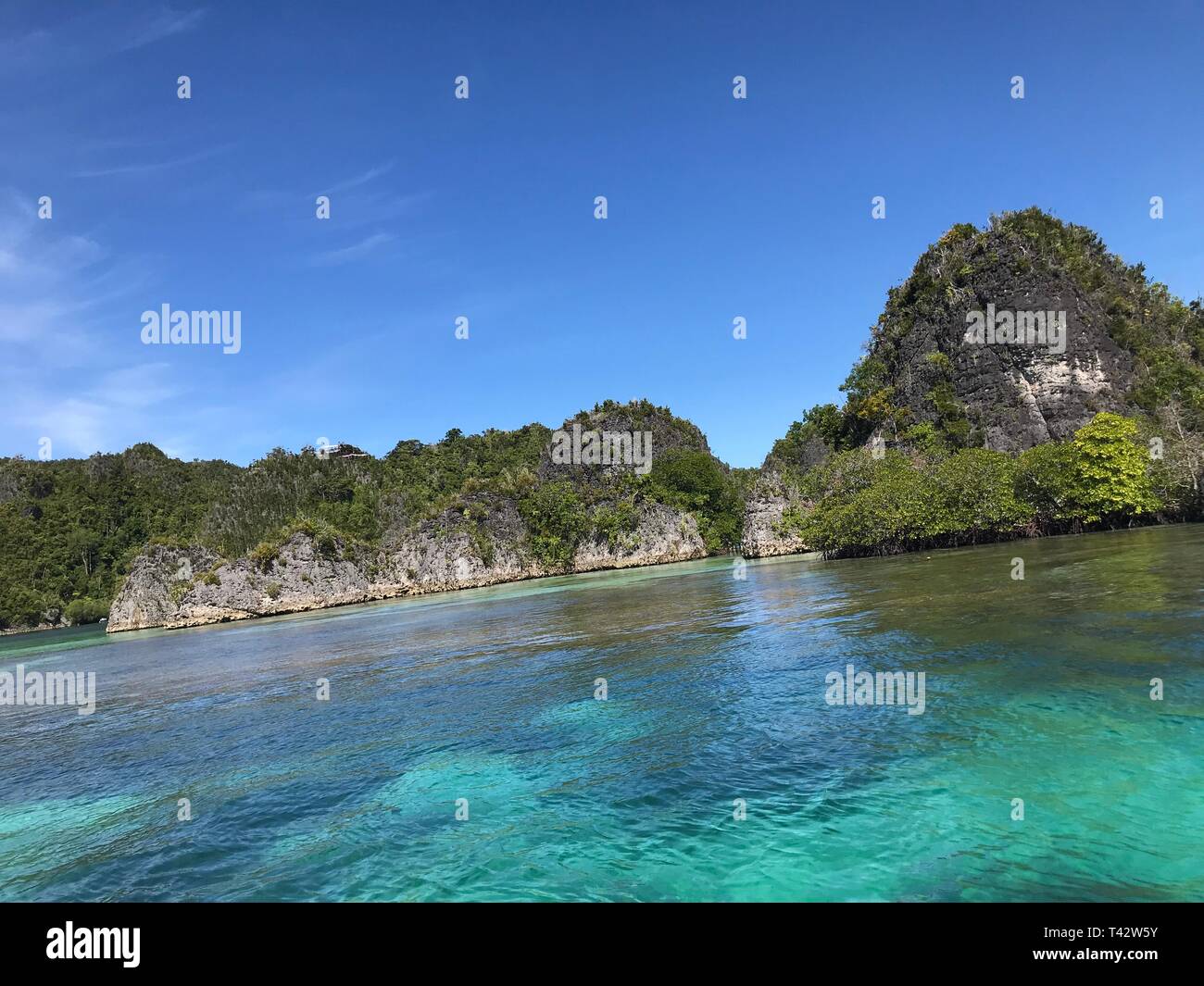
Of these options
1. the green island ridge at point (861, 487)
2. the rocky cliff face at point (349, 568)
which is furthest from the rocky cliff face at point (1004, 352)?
the rocky cliff face at point (349, 568)

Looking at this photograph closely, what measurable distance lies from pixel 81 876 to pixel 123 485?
609 feet

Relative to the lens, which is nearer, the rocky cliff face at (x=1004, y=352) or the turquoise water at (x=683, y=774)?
the turquoise water at (x=683, y=774)

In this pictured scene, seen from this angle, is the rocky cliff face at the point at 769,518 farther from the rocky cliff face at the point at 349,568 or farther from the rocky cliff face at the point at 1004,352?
the rocky cliff face at the point at 349,568

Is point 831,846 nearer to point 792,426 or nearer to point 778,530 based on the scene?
point 778,530

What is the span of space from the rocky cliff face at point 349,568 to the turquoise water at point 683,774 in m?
67.3

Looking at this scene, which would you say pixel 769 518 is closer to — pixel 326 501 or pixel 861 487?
pixel 861 487

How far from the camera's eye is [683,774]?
10.3 m

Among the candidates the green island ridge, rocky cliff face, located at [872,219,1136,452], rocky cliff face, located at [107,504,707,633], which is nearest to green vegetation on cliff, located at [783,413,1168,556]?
the green island ridge

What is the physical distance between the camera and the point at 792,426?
14412cm

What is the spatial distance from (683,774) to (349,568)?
Result: 91.0m

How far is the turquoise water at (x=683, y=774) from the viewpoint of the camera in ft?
24.1

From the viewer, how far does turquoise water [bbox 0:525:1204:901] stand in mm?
7359
